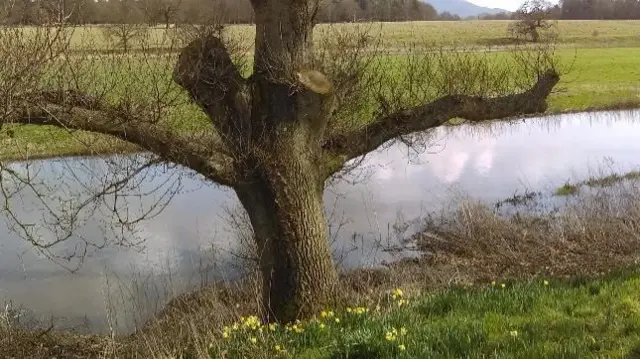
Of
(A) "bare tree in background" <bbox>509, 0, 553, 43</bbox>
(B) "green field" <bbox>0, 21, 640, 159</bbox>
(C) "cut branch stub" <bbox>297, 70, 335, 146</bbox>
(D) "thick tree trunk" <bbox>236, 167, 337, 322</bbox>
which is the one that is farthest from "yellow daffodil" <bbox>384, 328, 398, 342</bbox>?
(A) "bare tree in background" <bbox>509, 0, 553, 43</bbox>

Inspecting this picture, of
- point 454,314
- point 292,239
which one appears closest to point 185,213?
point 292,239

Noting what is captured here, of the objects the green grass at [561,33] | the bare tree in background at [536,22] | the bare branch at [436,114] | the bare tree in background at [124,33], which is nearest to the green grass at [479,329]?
the bare branch at [436,114]

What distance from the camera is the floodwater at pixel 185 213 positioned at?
10688 millimetres

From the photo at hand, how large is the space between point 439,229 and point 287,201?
722 cm

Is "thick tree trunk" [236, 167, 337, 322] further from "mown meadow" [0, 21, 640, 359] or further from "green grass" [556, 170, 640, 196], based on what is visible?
"green grass" [556, 170, 640, 196]

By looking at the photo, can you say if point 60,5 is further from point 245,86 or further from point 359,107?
point 359,107

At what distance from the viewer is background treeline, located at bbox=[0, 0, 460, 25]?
5816 millimetres

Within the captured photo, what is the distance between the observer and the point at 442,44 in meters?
13.4

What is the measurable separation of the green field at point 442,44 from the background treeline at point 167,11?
0.18 metres

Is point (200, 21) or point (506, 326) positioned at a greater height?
point (200, 21)

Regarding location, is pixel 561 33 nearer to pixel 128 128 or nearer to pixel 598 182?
pixel 598 182

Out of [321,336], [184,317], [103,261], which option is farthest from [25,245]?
[321,336]

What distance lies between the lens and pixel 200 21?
792 cm

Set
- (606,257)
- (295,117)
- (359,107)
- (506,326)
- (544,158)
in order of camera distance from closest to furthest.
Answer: (506,326), (295,117), (359,107), (606,257), (544,158)
